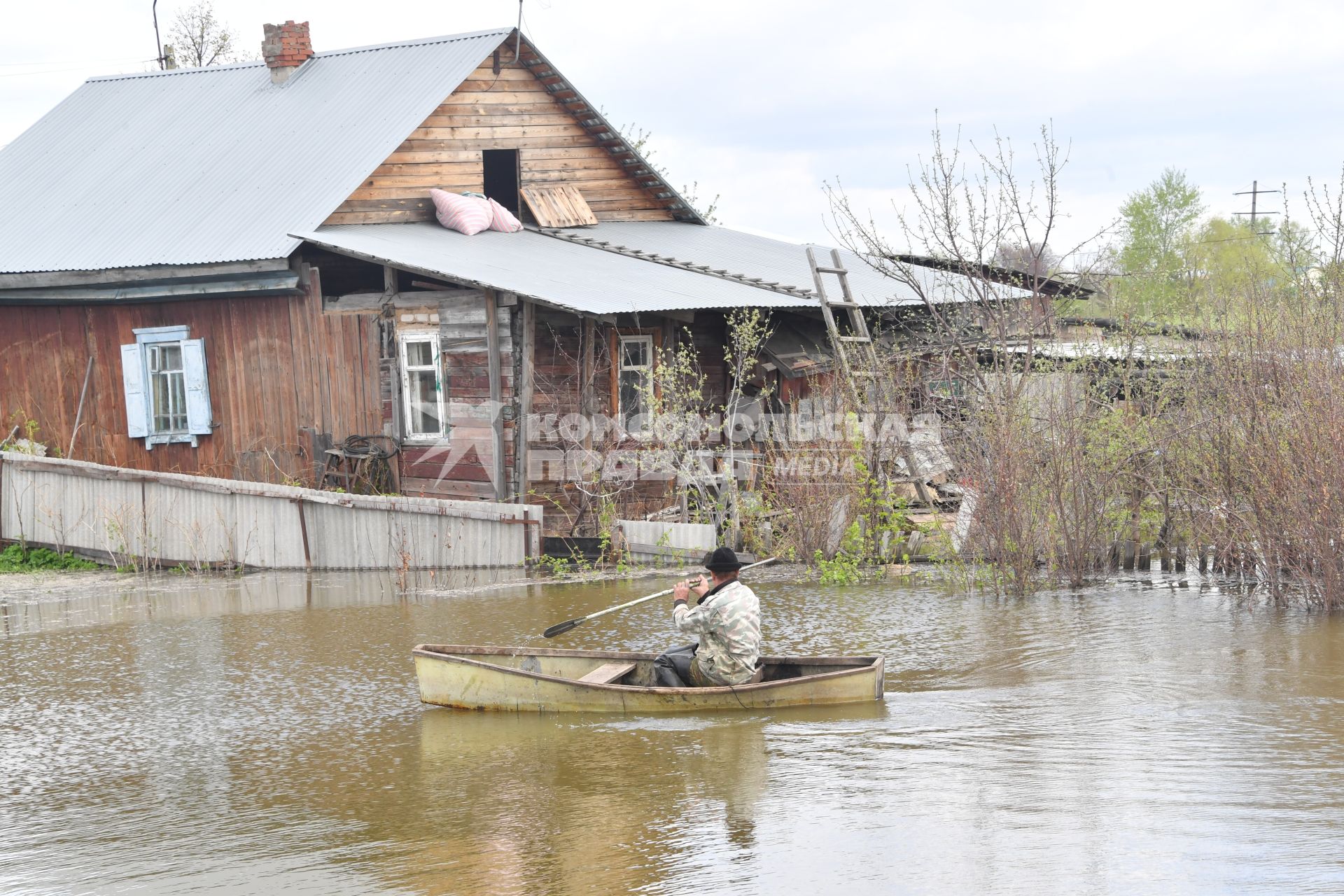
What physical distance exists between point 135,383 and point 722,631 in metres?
13.8

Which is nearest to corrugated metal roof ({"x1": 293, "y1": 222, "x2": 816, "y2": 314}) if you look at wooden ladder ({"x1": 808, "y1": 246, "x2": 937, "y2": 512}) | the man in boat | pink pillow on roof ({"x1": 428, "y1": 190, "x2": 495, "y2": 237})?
pink pillow on roof ({"x1": 428, "y1": 190, "x2": 495, "y2": 237})

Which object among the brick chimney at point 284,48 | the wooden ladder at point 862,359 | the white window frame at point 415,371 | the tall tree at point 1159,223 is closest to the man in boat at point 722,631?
the wooden ladder at point 862,359

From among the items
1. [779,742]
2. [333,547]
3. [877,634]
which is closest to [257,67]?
[333,547]

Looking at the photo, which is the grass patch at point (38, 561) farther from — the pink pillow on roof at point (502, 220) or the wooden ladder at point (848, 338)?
the wooden ladder at point (848, 338)

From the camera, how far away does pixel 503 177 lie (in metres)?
23.4

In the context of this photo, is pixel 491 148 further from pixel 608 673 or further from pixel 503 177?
pixel 608 673

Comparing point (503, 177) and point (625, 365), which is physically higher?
point (503, 177)

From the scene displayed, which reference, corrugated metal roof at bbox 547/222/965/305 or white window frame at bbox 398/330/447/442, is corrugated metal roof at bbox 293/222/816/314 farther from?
white window frame at bbox 398/330/447/442

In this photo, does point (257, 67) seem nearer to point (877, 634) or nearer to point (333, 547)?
point (333, 547)

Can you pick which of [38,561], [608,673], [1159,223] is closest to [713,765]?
[608,673]

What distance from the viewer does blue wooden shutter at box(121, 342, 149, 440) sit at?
2100cm

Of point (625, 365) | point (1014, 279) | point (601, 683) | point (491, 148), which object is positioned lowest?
point (601, 683)

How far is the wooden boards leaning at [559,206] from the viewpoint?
22438 millimetres

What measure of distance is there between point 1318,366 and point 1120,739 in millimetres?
5739
